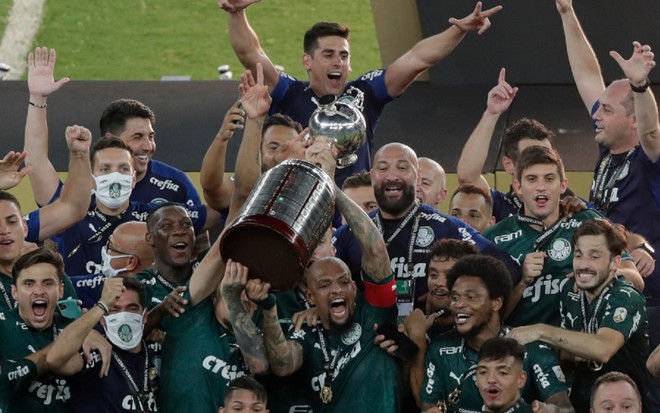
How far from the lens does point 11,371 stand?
26.9 feet

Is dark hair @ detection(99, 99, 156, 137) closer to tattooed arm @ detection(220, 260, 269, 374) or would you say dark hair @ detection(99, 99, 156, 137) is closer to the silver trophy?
tattooed arm @ detection(220, 260, 269, 374)

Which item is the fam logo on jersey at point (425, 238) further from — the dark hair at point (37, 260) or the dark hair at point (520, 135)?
the dark hair at point (37, 260)

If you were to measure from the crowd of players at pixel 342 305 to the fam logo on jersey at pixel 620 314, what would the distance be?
0.01m

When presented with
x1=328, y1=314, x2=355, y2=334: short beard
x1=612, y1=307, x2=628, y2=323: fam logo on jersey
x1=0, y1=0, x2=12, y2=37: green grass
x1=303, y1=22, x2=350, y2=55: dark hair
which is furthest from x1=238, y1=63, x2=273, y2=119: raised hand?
x1=0, y1=0, x2=12, y2=37: green grass

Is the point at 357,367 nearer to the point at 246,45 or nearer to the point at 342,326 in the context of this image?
the point at 342,326

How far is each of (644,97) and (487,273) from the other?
5.52 ft

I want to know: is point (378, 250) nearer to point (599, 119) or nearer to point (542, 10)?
point (599, 119)

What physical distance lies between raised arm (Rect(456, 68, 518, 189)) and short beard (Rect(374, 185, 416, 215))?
1096mm

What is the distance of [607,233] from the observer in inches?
328

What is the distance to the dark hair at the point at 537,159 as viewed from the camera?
28.9ft

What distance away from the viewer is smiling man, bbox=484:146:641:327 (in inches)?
342

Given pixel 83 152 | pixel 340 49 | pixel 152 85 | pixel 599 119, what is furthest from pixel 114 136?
pixel 152 85

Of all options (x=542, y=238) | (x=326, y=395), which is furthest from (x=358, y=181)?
(x=326, y=395)

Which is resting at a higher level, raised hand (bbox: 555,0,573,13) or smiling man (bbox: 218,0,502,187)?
raised hand (bbox: 555,0,573,13)
